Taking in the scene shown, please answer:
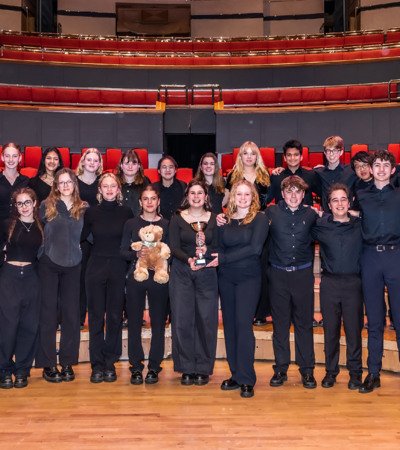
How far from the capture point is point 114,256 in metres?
3.45

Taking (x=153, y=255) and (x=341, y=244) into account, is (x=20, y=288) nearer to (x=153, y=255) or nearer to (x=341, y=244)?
(x=153, y=255)

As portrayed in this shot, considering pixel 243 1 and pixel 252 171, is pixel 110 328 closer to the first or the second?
pixel 252 171

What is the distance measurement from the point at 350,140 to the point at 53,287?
16.0ft

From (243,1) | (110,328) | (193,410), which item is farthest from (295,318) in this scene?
(243,1)

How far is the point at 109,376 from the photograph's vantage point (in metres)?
3.48

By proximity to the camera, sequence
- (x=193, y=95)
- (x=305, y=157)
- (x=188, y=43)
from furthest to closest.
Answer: (x=188, y=43) → (x=193, y=95) → (x=305, y=157)

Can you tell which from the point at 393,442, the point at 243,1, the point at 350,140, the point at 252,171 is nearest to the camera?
the point at 393,442

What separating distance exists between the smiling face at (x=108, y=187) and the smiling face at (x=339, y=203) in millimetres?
1109

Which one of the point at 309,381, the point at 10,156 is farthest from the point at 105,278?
the point at 309,381

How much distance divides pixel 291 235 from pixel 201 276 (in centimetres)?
50

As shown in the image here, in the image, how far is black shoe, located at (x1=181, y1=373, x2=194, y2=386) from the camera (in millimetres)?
3428

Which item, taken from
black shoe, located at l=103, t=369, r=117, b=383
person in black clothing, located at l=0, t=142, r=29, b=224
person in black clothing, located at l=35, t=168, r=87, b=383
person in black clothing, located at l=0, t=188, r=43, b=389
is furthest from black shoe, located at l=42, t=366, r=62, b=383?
person in black clothing, located at l=0, t=142, r=29, b=224

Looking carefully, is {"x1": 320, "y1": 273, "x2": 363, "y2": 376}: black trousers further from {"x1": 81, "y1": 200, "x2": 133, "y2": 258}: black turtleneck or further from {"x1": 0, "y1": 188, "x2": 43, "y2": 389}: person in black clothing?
{"x1": 0, "y1": 188, "x2": 43, "y2": 389}: person in black clothing

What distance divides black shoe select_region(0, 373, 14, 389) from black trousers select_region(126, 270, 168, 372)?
2.03 feet
